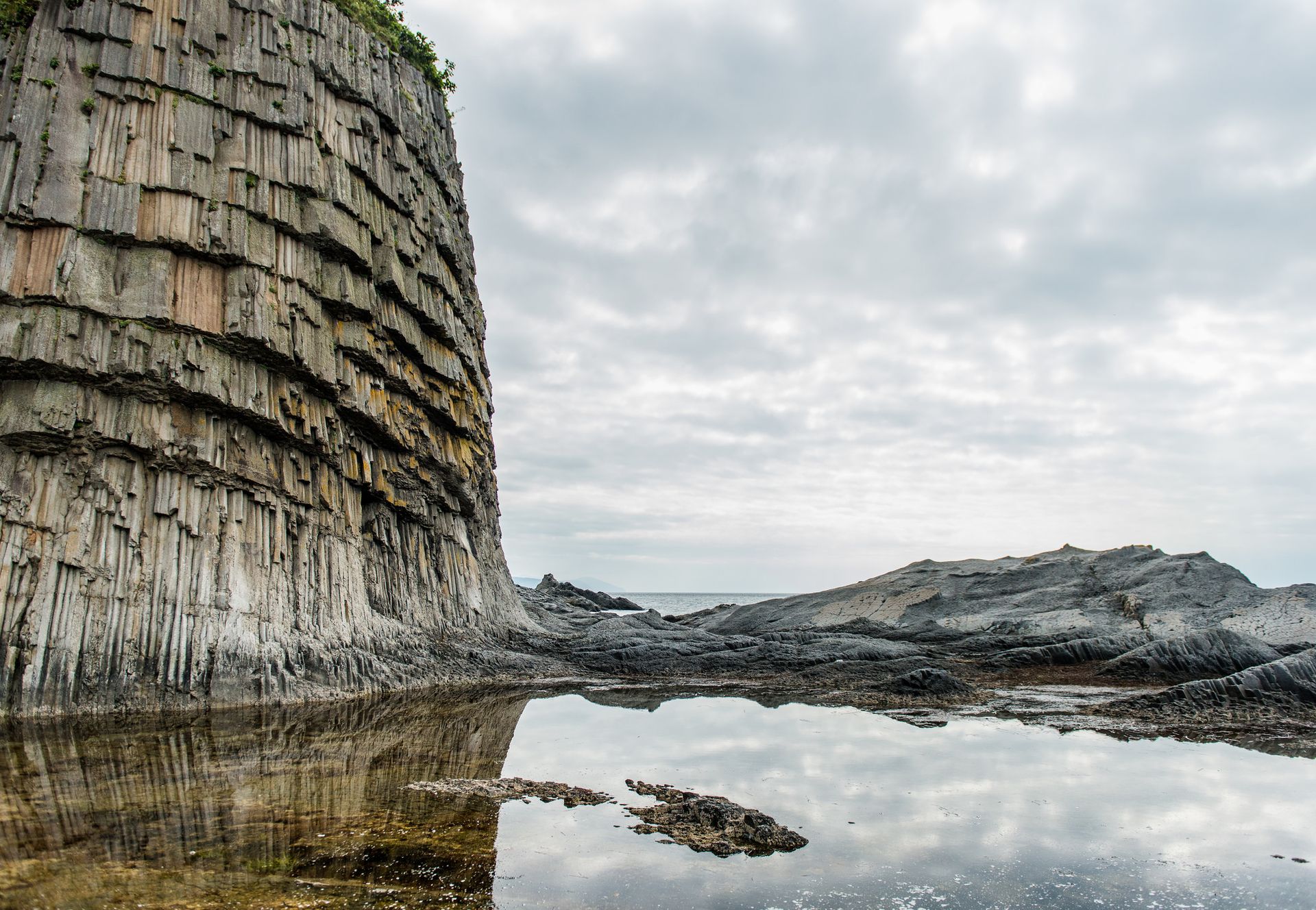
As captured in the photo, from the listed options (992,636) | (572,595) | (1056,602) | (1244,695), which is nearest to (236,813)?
(1244,695)

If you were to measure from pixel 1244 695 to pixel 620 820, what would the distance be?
1448 cm

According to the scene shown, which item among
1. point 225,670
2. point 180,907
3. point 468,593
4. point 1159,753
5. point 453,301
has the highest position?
point 453,301

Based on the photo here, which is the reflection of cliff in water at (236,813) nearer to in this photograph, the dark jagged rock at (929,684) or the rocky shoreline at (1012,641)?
the dark jagged rock at (929,684)

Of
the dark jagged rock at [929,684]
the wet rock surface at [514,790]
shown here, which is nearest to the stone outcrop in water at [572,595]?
the dark jagged rock at [929,684]

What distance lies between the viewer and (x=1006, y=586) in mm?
32250

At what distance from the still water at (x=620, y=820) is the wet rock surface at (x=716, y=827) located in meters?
Result: 0.19

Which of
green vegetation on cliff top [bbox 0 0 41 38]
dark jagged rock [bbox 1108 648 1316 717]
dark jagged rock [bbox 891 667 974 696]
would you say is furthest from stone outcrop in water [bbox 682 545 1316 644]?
green vegetation on cliff top [bbox 0 0 41 38]

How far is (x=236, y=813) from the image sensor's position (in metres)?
7.73

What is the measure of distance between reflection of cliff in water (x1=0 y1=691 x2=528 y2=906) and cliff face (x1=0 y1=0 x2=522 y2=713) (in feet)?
7.58

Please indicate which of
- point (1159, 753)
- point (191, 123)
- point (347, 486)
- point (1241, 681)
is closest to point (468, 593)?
point (347, 486)

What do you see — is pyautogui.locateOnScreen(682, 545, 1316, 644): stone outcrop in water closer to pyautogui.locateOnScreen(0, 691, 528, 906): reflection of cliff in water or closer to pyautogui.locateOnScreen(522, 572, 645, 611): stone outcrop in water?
pyautogui.locateOnScreen(522, 572, 645, 611): stone outcrop in water

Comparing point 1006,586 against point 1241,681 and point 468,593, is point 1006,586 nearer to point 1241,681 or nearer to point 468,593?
point 1241,681

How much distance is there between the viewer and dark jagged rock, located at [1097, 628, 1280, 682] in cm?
1950

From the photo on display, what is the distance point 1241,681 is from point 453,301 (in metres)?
22.7
